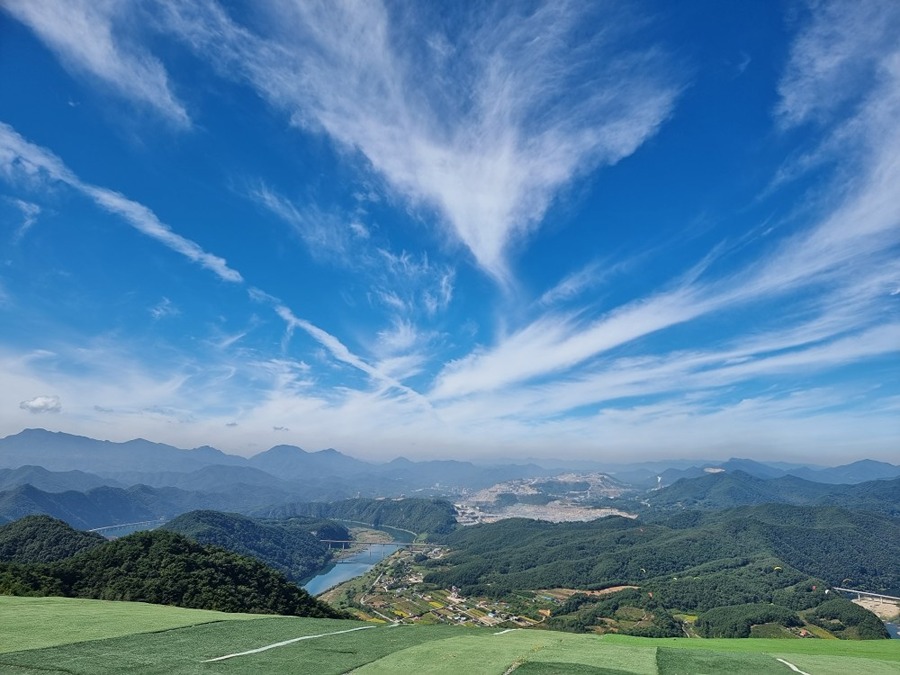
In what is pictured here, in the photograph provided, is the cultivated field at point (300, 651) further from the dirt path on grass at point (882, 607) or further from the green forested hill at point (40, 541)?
the dirt path on grass at point (882, 607)

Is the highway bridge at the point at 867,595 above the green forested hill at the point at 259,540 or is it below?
below

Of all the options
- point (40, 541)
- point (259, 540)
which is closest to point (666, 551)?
point (259, 540)

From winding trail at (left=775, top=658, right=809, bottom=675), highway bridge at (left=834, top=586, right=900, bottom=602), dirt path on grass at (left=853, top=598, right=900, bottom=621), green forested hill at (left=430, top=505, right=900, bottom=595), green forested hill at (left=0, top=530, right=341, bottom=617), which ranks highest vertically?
winding trail at (left=775, top=658, right=809, bottom=675)

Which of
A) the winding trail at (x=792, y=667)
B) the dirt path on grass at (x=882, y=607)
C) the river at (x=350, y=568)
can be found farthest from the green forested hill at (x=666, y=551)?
the winding trail at (x=792, y=667)

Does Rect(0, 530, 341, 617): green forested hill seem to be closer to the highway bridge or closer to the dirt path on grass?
the dirt path on grass

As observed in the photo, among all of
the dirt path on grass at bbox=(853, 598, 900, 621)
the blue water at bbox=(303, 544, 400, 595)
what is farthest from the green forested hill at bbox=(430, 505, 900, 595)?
the blue water at bbox=(303, 544, 400, 595)

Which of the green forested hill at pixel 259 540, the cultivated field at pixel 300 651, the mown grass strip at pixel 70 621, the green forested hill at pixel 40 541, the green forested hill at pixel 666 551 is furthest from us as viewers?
the green forested hill at pixel 259 540

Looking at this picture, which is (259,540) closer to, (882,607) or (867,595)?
(882,607)
